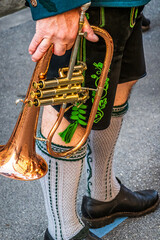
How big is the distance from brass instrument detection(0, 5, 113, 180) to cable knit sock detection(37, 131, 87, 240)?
66 millimetres

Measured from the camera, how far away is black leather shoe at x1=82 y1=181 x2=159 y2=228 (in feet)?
4.80

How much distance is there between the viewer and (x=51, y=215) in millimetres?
1240

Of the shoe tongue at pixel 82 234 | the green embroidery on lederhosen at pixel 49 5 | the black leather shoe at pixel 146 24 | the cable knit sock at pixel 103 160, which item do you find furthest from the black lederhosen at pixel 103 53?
the black leather shoe at pixel 146 24

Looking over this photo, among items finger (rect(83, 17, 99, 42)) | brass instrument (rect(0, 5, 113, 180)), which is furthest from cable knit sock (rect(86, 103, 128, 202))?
finger (rect(83, 17, 99, 42))

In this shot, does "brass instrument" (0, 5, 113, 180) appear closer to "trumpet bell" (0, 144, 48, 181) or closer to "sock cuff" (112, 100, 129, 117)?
"trumpet bell" (0, 144, 48, 181)

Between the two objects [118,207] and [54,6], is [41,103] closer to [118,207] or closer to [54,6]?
[54,6]

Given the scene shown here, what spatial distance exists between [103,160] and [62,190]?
27 centimetres

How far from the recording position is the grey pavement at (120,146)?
1.50 m

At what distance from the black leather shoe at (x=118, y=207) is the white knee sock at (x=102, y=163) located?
26mm

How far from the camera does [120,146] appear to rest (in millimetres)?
1979

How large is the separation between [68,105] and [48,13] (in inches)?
10.9

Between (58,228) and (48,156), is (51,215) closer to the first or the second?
(58,228)

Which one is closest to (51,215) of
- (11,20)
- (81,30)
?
(81,30)

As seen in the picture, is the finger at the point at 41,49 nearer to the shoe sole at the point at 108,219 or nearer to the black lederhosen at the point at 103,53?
the black lederhosen at the point at 103,53
